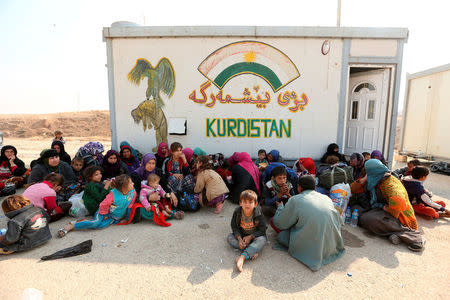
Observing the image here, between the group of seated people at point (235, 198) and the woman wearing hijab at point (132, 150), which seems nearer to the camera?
the group of seated people at point (235, 198)

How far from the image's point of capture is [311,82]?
A: 573 cm

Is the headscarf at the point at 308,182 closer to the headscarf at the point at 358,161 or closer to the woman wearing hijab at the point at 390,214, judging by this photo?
the woman wearing hijab at the point at 390,214

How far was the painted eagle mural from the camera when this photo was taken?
575 centimetres

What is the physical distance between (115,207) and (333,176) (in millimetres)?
3429

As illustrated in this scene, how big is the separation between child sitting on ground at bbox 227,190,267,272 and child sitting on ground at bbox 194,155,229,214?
1122 millimetres

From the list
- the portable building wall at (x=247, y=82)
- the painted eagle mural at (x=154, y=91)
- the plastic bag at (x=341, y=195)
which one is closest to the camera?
the plastic bag at (x=341, y=195)

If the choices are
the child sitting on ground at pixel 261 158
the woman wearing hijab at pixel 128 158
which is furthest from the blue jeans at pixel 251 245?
the woman wearing hijab at pixel 128 158

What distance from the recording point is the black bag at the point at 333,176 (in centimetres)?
367

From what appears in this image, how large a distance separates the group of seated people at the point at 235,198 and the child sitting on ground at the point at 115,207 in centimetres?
1

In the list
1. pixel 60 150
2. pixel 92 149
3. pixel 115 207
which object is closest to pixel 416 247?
pixel 115 207

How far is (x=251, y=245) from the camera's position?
8.96 feet

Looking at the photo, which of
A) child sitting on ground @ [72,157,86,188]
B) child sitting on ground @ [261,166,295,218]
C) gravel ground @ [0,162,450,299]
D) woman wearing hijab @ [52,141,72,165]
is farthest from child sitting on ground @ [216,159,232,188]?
woman wearing hijab @ [52,141,72,165]

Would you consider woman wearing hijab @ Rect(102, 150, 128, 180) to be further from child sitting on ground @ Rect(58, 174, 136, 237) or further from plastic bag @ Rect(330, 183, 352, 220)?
plastic bag @ Rect(330, 183, 352, 220)

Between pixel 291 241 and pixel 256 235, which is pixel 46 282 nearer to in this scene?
pixel 256 235
